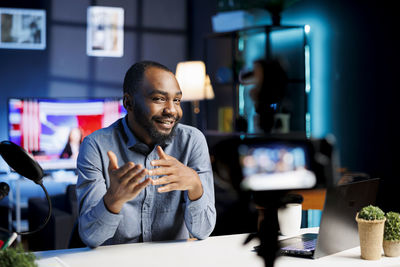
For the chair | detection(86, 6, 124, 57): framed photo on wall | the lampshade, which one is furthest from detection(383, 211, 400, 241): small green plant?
detection(86, 6, 124, 57): framed photo on wall

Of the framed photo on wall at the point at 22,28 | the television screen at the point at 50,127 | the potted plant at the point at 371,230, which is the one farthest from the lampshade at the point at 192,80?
the potted plant at the point at 371,230

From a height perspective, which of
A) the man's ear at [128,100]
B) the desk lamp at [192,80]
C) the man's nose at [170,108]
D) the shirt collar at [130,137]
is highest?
the desk lamp at [192,80]

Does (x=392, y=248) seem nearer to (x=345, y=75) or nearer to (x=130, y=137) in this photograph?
(x=130, y=137)

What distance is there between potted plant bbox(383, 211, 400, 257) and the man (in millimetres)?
490

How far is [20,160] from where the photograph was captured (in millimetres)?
778

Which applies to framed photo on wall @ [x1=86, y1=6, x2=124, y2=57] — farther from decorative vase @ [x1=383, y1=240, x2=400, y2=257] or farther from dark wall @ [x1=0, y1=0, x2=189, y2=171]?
decorative vase @ [x1=383, y1=240, x2=400, y2=257]

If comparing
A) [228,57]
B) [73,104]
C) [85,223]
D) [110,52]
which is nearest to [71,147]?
[73,104]

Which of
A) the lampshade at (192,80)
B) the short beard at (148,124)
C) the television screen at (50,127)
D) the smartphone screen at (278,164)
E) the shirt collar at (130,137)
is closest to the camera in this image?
the smartphone screen at (278,164)

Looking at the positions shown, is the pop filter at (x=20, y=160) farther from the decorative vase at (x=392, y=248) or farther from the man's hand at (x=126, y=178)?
the decorative vase at (x=392, y=248)

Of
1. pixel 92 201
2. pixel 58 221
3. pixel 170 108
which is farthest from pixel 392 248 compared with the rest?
pixel 58 221

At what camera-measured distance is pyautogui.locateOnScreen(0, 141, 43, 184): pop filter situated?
754 millimetres

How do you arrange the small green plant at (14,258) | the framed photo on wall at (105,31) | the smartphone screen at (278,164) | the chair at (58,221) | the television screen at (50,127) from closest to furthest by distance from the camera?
the smartphone screen at (278,164) → the small green plant at (14,258) → the chair at (58,221) → the television screen at (50,127) → the framed photo on wall at (105,31)

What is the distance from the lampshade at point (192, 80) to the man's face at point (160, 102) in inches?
101

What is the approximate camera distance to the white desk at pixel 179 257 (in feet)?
3.67
